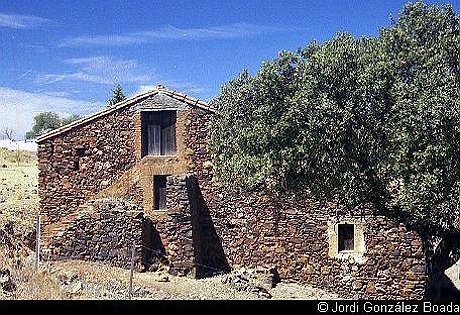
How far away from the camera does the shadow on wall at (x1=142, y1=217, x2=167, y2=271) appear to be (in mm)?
21203

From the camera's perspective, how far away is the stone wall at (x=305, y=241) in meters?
19.1

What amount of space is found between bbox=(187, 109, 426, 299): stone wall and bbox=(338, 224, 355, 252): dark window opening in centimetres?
38

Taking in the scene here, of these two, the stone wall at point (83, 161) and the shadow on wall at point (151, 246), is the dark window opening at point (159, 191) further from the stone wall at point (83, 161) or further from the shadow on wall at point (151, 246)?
the stone wall at point (83, 161)

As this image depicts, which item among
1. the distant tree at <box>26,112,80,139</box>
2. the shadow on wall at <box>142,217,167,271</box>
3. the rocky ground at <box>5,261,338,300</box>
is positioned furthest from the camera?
the distant tree at <box>26,112,80,139</box>

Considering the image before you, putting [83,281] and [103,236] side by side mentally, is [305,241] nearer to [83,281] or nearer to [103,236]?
[103,236]

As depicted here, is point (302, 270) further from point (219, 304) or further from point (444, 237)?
point (219, 304)

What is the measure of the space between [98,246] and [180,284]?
10.5ft

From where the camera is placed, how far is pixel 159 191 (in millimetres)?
22641

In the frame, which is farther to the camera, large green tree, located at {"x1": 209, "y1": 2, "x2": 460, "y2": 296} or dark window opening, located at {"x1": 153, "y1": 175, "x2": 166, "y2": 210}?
dark window opening, located at {"x1": 153, "y1": 175, "x2": 166, "y2": 210}

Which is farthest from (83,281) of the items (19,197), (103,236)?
(19,197)

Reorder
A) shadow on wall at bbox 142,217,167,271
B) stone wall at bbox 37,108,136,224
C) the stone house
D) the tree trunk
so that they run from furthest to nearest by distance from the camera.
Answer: stone wall at bbox 37,108,136,224
shadow on wall at bbox 142,217,167,271
the stone house
the tree trunk

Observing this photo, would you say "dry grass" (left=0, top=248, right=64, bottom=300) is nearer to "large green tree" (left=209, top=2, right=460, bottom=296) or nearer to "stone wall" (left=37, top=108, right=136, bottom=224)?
"large green tree" (left=209, top=2, right=460, bottom=296)

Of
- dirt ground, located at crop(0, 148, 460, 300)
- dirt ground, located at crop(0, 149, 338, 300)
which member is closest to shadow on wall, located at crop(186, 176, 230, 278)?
dirt ground, located at crop(0, 148, 460, 300)

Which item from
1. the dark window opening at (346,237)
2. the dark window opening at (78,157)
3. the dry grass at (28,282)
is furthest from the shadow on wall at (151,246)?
the dark window opening at (346,237)
